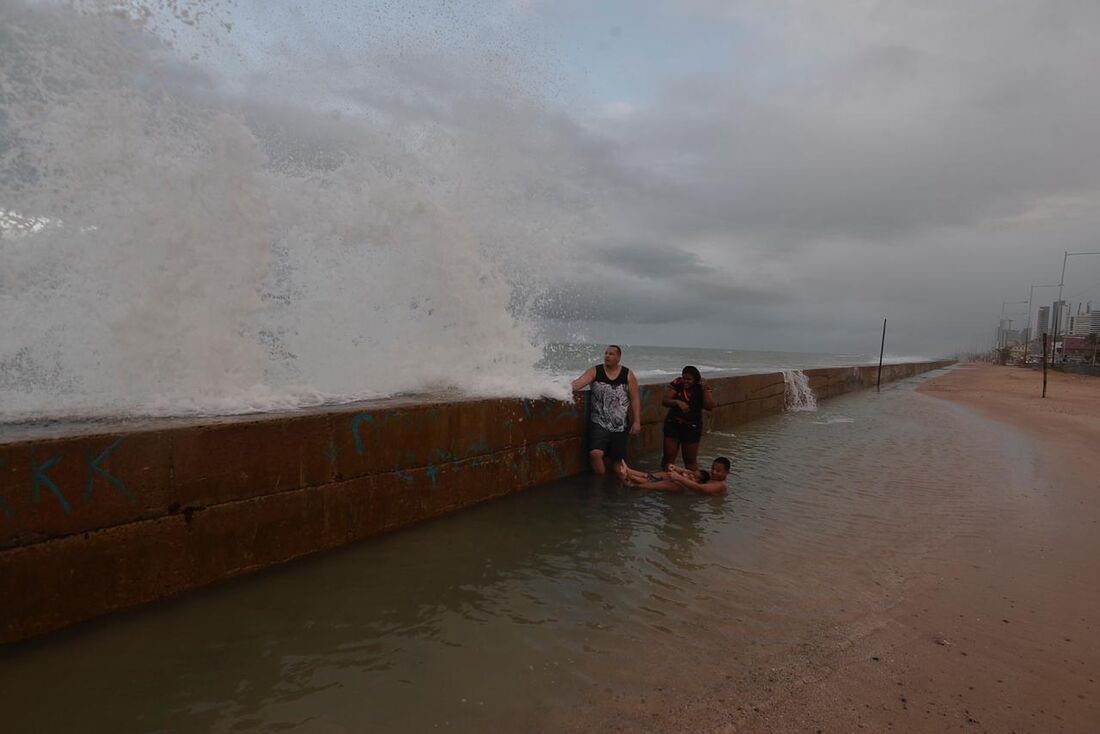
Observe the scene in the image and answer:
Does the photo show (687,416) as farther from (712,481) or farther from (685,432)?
(712,481)

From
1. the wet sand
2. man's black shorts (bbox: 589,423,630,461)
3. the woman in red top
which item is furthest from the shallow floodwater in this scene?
the woman in red top

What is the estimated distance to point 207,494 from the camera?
3533 mm

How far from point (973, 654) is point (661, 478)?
3.58m

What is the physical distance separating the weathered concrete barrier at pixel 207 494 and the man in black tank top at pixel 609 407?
157cm

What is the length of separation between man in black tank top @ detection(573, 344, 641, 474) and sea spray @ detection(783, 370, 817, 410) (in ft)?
38.6

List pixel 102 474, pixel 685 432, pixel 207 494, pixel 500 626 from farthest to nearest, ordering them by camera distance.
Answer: pixel 685 432
pixel 207 494
pixel 500 626
pixel 102 474

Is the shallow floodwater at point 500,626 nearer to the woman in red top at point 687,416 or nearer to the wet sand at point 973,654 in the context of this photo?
the wet sand at point 973,654

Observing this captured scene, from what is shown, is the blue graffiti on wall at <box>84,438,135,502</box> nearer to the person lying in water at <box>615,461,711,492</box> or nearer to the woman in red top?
the person lying in water at <box>615,461,711,492</box>

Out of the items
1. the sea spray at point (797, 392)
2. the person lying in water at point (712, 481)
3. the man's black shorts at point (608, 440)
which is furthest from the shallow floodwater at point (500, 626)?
the sea spray at point (797, 392)

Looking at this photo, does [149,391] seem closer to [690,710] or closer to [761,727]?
[690,710]

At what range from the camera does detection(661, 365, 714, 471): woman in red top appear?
7.31 metres

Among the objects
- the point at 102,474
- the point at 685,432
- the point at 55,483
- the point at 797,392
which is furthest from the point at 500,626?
the point at 797,392

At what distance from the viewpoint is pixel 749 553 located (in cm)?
461

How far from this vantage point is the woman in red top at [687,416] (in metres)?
7.31
